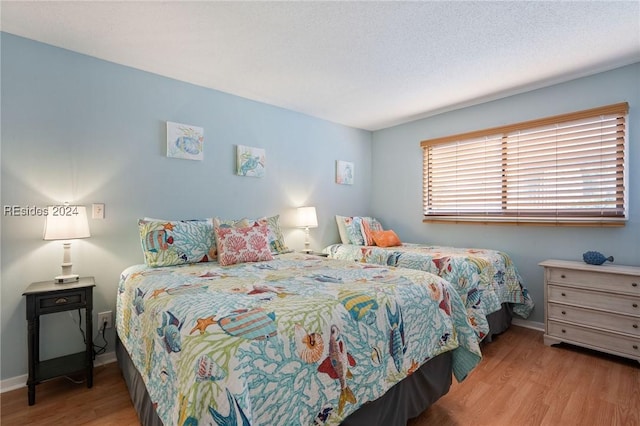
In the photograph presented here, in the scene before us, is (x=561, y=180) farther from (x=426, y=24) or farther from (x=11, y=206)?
(x=11, y=206)

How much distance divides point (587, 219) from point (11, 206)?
4593 mm

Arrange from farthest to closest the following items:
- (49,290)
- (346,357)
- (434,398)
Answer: (49,290), (434,398), (346,357)

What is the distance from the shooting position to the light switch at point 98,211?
2359mm

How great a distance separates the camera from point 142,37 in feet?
7.01

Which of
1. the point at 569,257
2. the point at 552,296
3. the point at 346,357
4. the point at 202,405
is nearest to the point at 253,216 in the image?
the point at 346,357

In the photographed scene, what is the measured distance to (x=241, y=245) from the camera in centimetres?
240

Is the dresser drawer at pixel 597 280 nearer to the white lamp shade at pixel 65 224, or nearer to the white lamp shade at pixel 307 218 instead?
the white lamp shade at pixel 307 218

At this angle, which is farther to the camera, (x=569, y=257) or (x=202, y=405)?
(x=569, y=257)

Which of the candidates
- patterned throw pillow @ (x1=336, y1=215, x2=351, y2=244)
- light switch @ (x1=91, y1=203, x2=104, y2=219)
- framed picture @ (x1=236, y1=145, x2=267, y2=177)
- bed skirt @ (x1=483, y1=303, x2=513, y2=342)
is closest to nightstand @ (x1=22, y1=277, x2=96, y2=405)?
light switch @ (x1=91, y1=203, x2=104, y2=219)

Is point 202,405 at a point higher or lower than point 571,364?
higher

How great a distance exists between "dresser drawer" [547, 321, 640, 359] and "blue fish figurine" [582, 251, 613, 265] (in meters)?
0.56

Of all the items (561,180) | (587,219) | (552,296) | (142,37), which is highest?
(142,37)

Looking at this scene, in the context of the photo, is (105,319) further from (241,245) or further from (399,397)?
(399,397)

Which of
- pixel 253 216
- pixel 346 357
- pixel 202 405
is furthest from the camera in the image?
pixel 253 216
